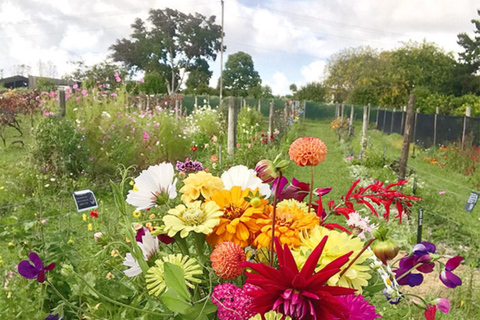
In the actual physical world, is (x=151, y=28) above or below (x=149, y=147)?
above

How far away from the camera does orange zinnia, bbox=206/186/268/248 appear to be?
0.68m

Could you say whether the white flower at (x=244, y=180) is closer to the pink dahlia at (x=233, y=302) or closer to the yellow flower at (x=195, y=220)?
the yellow flower at (x=195, y=220)

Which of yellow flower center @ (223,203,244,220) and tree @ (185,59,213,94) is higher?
tree @ (185,59,213,94)

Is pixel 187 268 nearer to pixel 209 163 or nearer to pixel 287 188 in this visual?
pixel 287 188

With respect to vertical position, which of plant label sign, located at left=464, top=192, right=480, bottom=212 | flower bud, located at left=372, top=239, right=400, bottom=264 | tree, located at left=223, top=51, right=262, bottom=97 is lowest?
plant label sign, located at left=464, top=192, right=480, bottom=212

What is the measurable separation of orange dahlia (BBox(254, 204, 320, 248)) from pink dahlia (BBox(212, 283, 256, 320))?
8 centimetres

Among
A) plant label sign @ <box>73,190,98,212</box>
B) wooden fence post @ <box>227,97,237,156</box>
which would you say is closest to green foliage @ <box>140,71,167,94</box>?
wooden fence post @ <box>227,97,237,156</box>

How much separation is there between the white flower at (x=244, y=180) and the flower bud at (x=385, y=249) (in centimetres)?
22

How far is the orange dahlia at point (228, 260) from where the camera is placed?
0.62 meters

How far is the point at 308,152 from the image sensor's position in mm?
781

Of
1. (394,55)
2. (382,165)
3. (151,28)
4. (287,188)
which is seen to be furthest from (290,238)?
(151,28)

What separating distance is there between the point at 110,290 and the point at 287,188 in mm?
642

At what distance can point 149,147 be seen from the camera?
23.9 feet

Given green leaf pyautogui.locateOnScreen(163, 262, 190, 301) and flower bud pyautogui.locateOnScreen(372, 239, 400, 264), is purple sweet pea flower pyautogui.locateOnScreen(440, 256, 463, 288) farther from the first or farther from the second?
green leaf pyautogui.locateOnScreen(163, 262, 190, 301)
